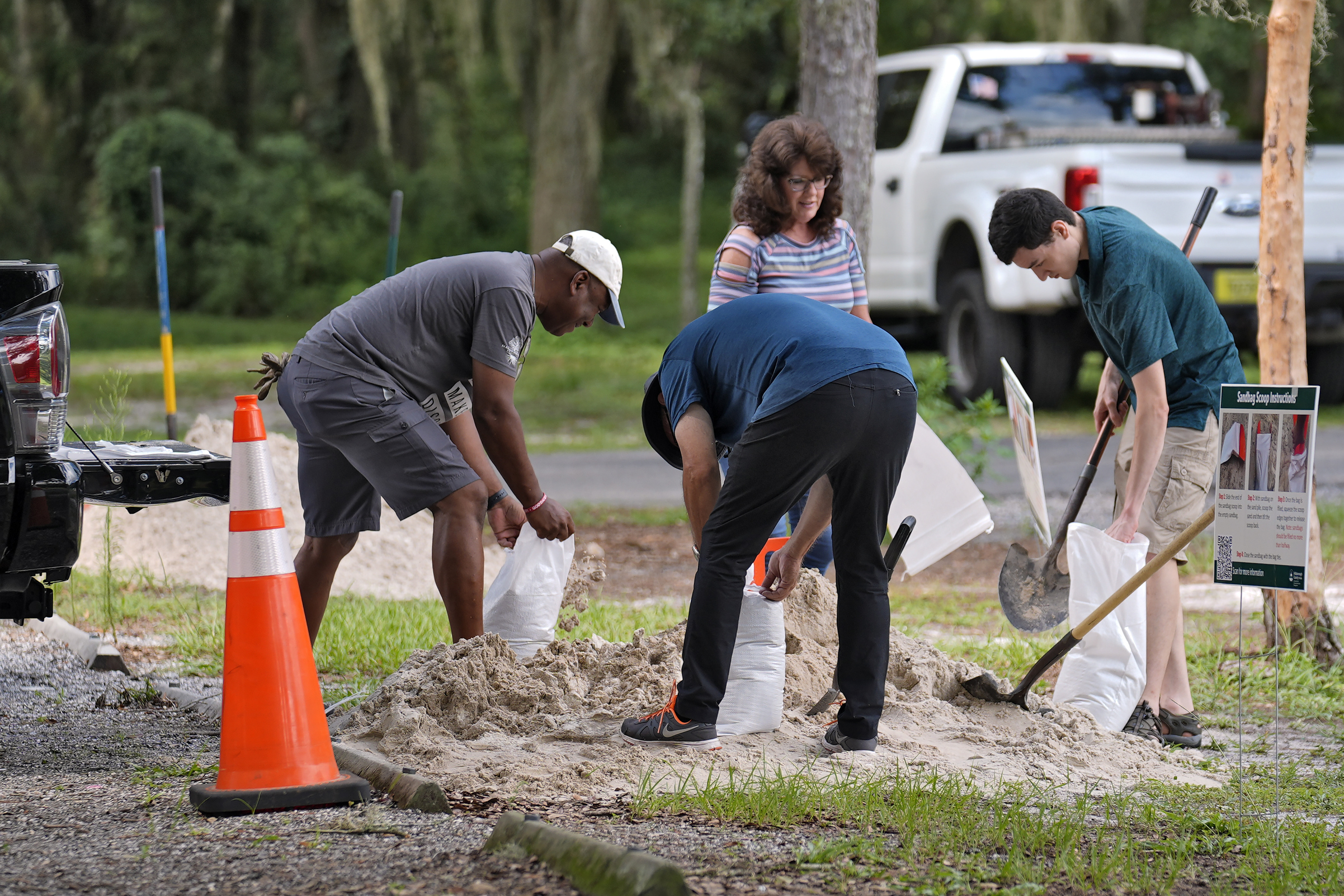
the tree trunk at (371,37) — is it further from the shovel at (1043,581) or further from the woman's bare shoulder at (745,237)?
the shovel at (1043,581)

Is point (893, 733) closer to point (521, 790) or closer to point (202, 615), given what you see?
point (521, 790)

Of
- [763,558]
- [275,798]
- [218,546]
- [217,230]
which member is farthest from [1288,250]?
[217,230]

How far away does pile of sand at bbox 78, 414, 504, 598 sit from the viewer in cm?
772

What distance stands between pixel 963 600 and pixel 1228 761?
2.67m

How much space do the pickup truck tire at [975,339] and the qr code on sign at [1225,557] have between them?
306 inches

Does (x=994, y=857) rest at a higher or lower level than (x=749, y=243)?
lower

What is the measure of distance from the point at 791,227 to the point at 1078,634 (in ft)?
5.77

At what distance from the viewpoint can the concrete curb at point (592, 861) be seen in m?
2.85

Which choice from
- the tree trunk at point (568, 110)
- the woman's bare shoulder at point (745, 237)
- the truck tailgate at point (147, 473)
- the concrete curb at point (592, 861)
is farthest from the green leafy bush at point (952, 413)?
the tree trunk at point (568, 110)

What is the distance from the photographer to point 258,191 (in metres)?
29.0

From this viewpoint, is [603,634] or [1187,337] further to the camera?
[603,634]

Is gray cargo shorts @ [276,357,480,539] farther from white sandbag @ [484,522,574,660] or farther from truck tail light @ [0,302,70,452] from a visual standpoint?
truck tail light @ [0,302,70,452]

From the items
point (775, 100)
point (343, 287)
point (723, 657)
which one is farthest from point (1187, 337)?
point (343, 287)

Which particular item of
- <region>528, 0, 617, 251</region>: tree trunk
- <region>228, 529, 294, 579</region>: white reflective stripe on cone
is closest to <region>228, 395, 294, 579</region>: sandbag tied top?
<region>228, 529, 294, 579</region>: white reflective stripe on cone
